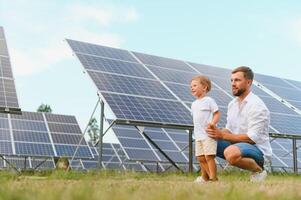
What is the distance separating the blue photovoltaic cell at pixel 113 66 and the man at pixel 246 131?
238 inches

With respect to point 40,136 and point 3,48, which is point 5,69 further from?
point 40,136

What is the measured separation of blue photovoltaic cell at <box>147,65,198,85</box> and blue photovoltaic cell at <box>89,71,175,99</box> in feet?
2.36

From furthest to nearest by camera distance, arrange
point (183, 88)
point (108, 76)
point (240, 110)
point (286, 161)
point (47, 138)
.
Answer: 1. point (47, 138)
2. point (286, 161)
3. point (183, 88)
4. point (108, 76)
5. point (240, 110)

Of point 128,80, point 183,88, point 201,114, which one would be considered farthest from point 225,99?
point 201,114

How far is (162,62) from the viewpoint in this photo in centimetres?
1477

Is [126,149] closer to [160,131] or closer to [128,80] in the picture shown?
[160,131]

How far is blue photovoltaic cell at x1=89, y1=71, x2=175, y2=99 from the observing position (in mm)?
10719

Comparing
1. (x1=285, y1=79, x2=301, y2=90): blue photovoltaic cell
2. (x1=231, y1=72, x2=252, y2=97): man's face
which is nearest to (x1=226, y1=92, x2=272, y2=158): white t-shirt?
(x1=231, y1=72, x2=252, y2=97): man's face

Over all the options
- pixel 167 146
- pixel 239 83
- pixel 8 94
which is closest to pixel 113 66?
pixel 8 94

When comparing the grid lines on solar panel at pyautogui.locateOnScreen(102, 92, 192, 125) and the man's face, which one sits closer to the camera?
the man's face

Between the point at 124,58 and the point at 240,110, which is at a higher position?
the point at 124,58

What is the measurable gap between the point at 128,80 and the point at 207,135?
248 inches

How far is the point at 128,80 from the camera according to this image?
→ 11906 mm

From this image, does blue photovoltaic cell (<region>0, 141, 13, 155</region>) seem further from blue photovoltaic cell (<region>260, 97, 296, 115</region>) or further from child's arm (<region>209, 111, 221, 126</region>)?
child's arm (<region>209, 111, 221, 126</region>)
